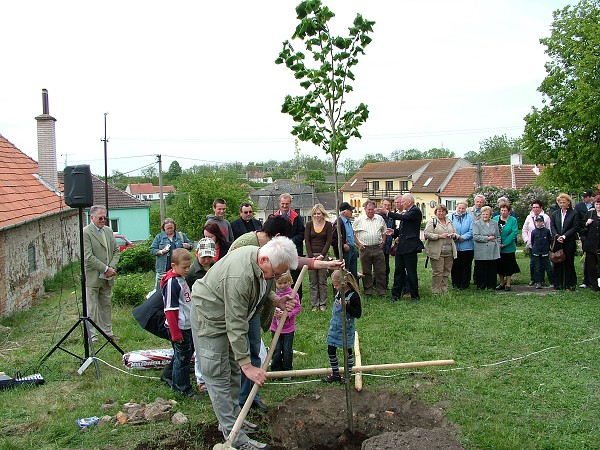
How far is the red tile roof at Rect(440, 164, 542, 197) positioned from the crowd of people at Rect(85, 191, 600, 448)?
35682mm

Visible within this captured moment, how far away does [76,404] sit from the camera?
6.02 meters

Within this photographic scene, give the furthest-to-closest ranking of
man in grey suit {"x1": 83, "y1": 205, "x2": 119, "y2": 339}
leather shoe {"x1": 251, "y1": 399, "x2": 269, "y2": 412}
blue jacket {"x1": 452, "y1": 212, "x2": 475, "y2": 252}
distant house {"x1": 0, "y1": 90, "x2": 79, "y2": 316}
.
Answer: distant house {"x1": 0, "y1": 90, "x2": 79, "y2": 316}
blue jacket {"x1": 452, "y1": 212, "x2": 475, "y2": 252}
man in grey suit {"x1": 83, "y1": 205, "x2": 119, "y2": 339}
leather shoe {"x1": 251, "y1": 399, "x2": 269, "y2": 412}

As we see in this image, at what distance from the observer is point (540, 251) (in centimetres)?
1151

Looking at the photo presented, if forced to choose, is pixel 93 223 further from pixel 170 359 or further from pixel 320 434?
pixel 320 434

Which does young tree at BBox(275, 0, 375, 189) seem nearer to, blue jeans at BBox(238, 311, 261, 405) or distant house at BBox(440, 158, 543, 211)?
blue jeans at BBox(238, 311, 261, 405)

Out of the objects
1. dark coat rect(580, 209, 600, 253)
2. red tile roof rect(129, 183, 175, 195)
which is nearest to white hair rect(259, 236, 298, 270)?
dark coat rect(580, 209, 600, 253)

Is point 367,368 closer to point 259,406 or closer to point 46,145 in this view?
point 259,406

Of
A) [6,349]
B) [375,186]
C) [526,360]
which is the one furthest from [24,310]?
[375,186]

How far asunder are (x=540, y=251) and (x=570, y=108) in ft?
39.2

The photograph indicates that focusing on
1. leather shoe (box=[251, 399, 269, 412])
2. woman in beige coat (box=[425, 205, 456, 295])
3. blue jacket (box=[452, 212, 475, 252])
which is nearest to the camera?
leather shoe (box=[251, 399, 269, 412])

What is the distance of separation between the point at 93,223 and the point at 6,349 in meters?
2.47

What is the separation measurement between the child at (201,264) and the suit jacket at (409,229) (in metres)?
5.24

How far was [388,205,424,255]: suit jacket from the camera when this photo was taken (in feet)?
34.7

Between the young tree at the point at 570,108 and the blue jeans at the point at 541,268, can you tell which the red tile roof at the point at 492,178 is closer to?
the young tree at the point at 570,108
